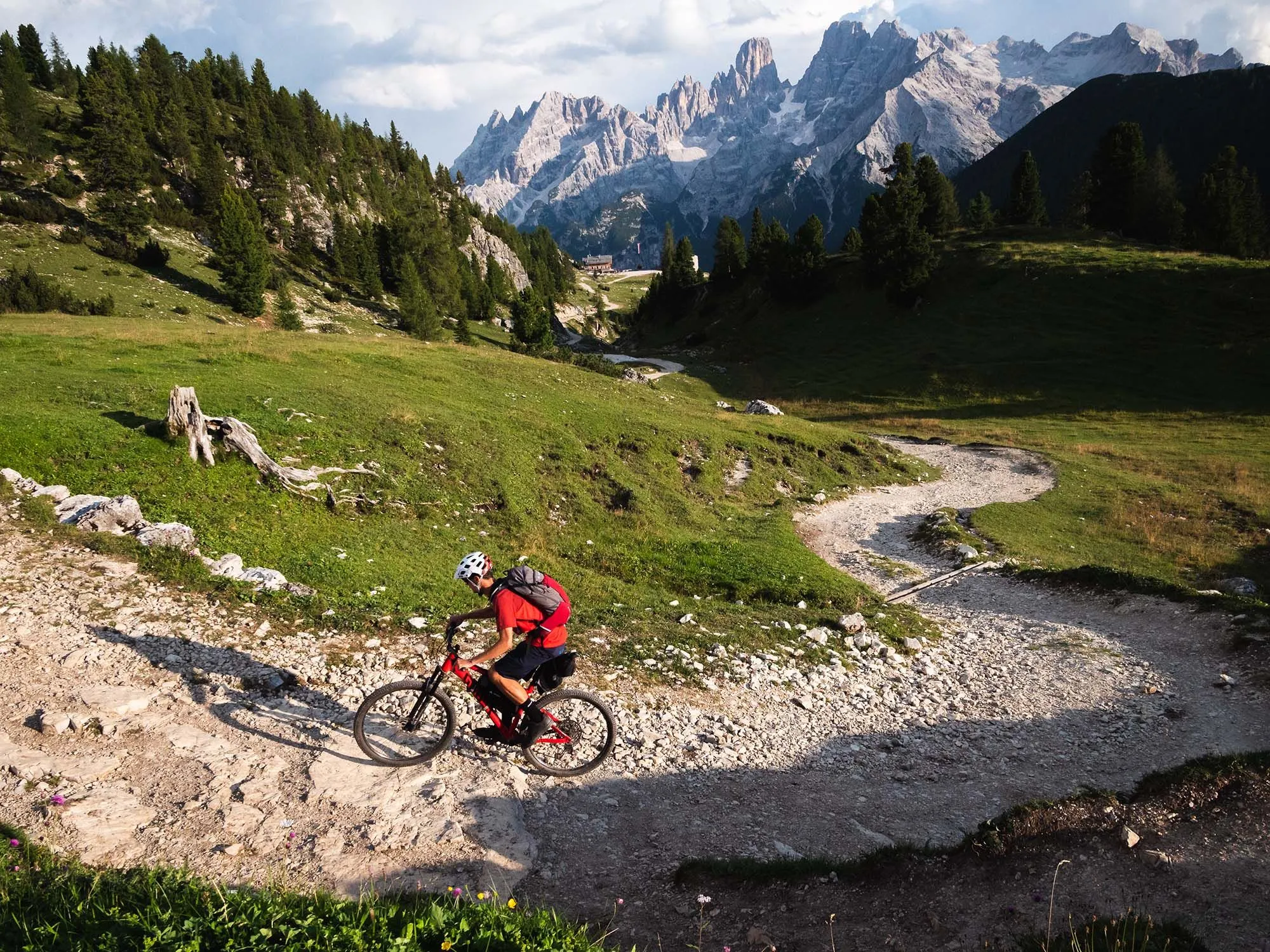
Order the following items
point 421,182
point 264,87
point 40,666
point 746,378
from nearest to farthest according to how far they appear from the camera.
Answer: point 40,666 < point 746,378 < point 264,87 < point 421,182

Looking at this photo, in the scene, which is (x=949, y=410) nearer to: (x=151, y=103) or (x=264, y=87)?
(x=151, y=103)

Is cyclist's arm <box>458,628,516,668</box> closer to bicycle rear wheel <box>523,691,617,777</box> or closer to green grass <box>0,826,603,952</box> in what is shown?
bicycle rear wheel <box>523,691,617,777</box>

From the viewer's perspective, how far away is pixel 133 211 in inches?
2874

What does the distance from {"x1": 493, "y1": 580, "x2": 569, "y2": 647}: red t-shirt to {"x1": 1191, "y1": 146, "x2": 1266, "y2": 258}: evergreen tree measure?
10865cm

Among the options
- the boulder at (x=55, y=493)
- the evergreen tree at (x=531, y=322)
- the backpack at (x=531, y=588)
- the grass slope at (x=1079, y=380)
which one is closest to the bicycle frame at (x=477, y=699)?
the backpack at (x=531, y=588)

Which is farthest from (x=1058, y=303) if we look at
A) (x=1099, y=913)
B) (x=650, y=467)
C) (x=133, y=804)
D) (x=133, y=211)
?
(x=133, y=211)

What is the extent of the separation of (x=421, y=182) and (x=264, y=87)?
3498 cm

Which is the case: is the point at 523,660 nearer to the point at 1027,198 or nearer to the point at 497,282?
the point at 1027,198

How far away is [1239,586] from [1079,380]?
48.3 metres

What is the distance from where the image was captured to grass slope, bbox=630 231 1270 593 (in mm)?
27734

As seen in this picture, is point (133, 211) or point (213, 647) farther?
point (133, 211)

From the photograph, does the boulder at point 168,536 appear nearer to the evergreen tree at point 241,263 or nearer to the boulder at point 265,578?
the boulder at point 265,578

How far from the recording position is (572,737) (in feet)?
31.5

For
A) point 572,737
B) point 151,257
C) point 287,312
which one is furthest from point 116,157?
point 572,737
